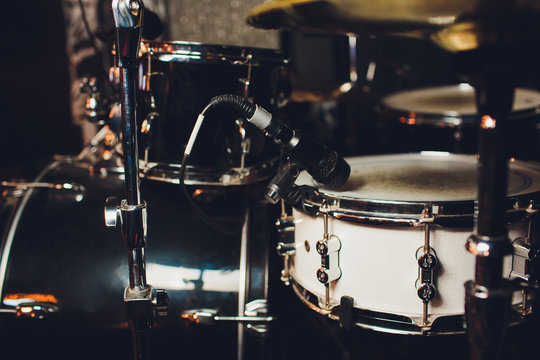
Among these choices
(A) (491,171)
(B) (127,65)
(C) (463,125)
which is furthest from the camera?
(C) (463,125)

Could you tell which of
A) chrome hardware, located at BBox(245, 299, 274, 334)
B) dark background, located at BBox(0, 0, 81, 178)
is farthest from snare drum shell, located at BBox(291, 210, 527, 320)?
dark background, located at BBox(0, 0, 81, 178)

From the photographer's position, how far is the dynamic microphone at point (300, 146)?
37.6 inches

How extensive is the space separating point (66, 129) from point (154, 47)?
3.06 meters

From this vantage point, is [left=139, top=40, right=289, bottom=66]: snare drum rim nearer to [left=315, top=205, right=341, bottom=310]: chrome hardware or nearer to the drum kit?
the drum kit

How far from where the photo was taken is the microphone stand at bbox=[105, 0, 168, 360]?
2.83 ft

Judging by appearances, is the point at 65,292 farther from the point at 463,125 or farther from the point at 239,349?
the point at 463,125

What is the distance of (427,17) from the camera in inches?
26.8

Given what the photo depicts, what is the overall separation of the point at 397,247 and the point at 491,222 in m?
0.26

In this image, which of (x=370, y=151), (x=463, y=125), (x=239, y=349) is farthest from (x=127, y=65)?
(x=370, y=151)

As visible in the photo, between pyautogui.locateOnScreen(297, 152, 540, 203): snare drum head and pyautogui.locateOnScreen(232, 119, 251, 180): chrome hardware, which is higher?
pyautogui.locateOnScreen(232, 119, 251, 180): chrome hardware

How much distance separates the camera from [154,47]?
44.9 inches

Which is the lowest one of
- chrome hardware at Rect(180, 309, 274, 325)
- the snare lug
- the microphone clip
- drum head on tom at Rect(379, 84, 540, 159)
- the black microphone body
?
chrome hardware at Rect(180, 309, 274, 325)

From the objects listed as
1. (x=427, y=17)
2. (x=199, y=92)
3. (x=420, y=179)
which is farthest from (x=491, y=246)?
(x=199, y=92)

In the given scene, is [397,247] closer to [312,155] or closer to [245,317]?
[312,155]
